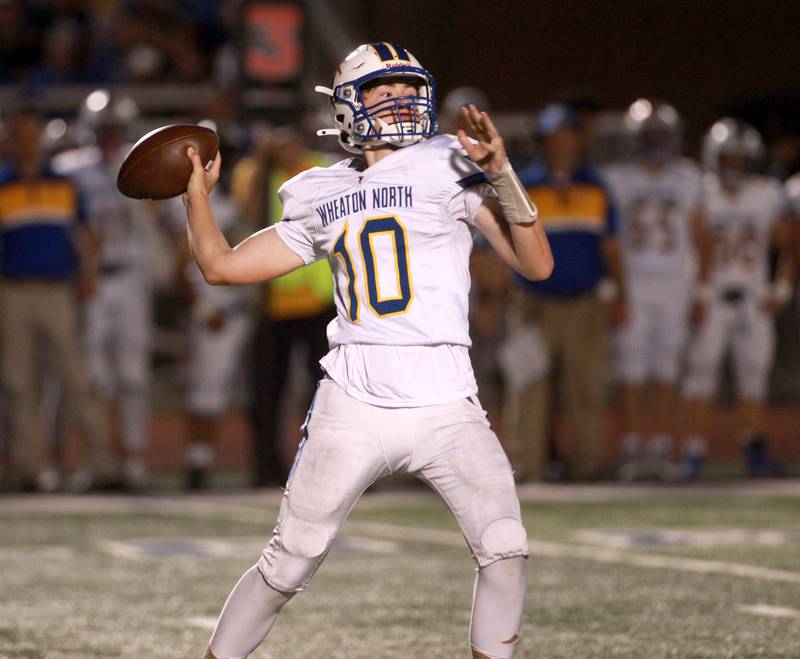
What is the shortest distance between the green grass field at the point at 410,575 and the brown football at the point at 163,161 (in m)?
1.49

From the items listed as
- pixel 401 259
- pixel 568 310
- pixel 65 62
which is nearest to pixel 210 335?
pixel 568 310

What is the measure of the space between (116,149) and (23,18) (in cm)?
815

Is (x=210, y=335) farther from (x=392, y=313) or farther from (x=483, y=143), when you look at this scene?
(x=483, y=143)

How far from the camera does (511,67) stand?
19.6 m

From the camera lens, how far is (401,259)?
4.29 metres

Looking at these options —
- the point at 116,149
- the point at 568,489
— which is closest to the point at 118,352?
the point at 116,149

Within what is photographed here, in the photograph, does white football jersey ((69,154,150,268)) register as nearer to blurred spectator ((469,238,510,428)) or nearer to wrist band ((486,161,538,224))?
blurred spectator ((469,238,510,428))

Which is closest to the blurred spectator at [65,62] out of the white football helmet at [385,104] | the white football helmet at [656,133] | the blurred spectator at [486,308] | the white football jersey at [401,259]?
the blurred spectator at [486,308]

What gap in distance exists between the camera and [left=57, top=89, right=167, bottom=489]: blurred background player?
10219 mm

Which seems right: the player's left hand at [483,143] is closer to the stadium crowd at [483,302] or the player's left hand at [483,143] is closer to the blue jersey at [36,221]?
the stadium crowd at [483,302]

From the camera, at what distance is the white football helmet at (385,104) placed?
14.4 feet

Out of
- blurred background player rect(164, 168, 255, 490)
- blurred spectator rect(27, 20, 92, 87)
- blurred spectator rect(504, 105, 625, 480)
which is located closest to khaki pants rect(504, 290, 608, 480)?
blurred spectator rect(504, 105, 625, 480)

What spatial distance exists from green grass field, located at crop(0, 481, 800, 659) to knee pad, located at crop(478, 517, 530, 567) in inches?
42.6

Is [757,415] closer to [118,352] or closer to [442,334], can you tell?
[118,352]
